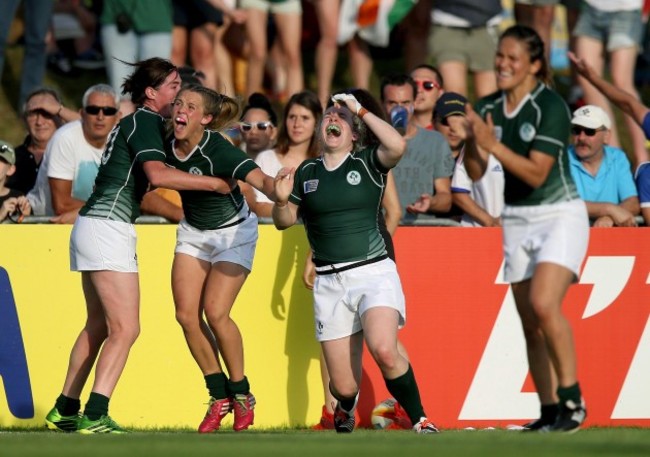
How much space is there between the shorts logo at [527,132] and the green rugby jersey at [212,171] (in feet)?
6.66

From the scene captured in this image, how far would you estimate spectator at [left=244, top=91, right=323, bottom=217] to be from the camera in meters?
11.9

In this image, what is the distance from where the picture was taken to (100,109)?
1203cm

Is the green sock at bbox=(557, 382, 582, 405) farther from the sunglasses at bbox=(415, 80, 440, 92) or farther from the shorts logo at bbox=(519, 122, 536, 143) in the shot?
the sunglasses at bbox=(415, 80, 440, 92)

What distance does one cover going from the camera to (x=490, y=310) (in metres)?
11.5

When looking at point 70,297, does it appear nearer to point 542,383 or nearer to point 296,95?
point 296,95

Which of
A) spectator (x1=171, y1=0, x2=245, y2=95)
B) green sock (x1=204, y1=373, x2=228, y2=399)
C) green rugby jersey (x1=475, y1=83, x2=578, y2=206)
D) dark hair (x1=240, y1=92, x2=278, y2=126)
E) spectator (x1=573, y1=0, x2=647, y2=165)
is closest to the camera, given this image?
green rugby jersey (x1=475, y1=83, x2=578, y2=206)

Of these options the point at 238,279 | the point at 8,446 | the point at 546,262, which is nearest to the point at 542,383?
the point at 546,262

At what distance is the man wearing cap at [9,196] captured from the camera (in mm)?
11445

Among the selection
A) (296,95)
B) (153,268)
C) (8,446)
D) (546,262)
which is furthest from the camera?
(296,95)

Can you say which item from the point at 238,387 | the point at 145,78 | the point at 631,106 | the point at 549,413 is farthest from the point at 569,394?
the point at 145,78

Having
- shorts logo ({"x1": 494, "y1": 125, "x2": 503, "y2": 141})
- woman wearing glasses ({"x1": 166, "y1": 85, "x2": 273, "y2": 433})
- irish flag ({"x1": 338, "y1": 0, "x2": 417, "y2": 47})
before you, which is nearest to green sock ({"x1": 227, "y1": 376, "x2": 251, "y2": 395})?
woman wearing glasses ({"x1": 166, "y1": 85, "x2": 273, "y2": 433})

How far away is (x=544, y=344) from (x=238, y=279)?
237cm

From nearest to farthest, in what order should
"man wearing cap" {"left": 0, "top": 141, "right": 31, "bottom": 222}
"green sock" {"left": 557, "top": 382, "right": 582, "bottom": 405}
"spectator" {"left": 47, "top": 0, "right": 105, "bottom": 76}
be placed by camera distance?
"green sock" {"left": 557, "top": 382, "right": 582, "bottom": 405}
"man wearing cap" {"left": 0, "top": 141, "right": 31, "bottom": 222}
"spectator" {"left": 47, "top": 0, "right": 105, "bottom": 76}

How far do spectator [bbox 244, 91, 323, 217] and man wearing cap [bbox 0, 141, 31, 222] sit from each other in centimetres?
180
